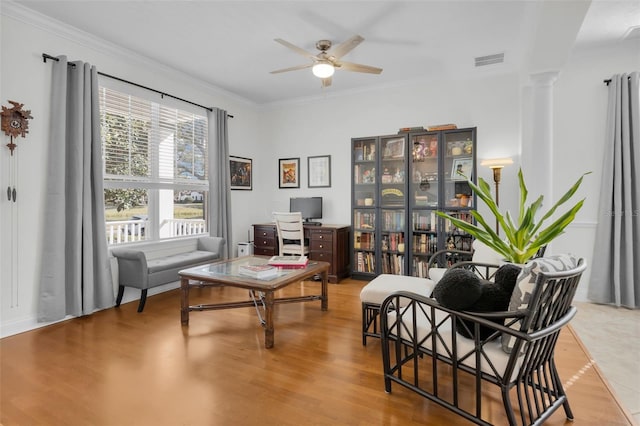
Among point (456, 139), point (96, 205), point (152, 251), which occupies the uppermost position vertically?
point (456, 139)

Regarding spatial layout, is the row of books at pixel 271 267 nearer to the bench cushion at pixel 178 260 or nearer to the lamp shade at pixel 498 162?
the bench cushion at pixel 178 260

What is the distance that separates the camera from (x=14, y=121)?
9.41 ft

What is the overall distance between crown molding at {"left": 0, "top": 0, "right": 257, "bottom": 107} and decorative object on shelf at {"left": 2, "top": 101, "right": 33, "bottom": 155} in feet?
2.22

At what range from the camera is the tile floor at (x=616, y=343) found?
209cm

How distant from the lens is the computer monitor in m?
5.25

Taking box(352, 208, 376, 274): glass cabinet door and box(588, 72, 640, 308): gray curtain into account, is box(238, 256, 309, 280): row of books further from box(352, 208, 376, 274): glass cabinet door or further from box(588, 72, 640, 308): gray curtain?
box(588, 72, 640, 308): gray curtain

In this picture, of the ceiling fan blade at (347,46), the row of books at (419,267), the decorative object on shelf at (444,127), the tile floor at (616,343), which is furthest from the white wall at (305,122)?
the ceiling fan blade at (347,46)

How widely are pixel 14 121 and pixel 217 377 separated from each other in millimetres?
2787

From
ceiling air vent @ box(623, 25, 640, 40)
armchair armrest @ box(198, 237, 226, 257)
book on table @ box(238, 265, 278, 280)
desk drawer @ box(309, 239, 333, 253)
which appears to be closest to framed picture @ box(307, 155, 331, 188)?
desk drawer @ box(309, 239, 333, 253)

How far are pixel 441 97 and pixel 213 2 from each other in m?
3.12

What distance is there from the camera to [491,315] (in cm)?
155

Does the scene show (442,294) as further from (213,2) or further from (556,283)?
(213,2)

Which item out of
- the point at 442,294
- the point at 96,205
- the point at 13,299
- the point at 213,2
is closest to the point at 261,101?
the point at 213,2

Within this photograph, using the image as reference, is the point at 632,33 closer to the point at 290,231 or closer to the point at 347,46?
the point at 347,46
